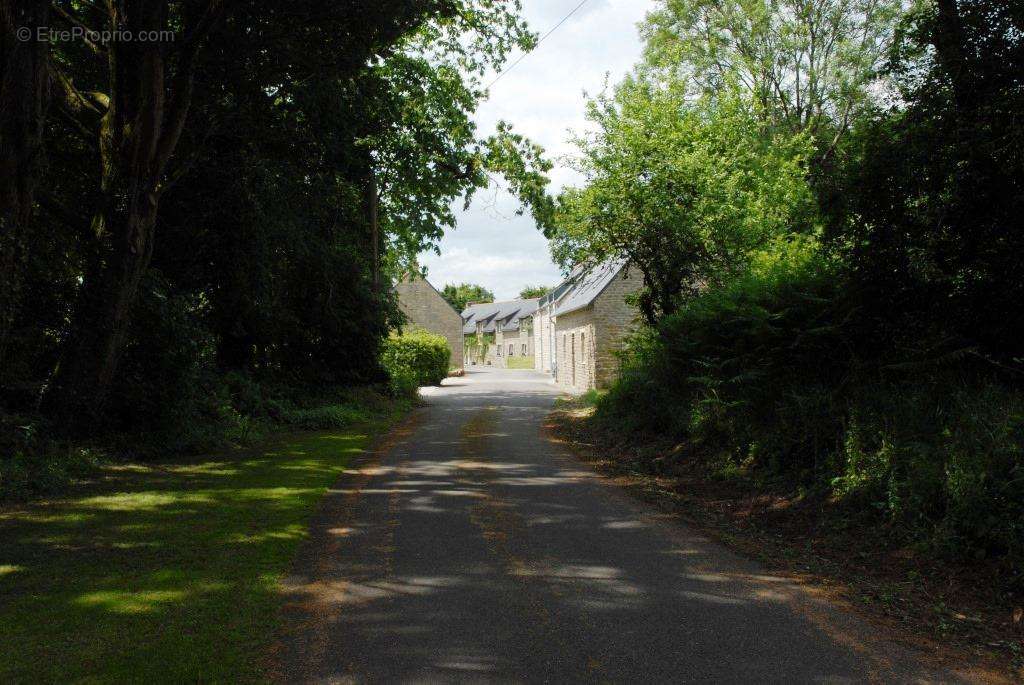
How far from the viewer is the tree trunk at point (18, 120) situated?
348 inches

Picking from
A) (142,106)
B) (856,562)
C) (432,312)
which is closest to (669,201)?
(142,106)

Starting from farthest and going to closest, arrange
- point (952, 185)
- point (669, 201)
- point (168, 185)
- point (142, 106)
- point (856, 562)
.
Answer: point (669, 201) < point (168, 185) < point (142, 106) < point (952, 185) < point (856, 562)

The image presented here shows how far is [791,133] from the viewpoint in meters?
29.9

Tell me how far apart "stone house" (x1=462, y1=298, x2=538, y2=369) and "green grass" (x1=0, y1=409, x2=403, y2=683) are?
233 ft

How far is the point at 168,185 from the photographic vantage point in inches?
547

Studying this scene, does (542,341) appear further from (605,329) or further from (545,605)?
(545,605)

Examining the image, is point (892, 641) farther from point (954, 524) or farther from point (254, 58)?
point (254, 58)

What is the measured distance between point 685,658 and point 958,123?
626 centimetres

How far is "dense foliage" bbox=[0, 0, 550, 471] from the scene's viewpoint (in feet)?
40.3

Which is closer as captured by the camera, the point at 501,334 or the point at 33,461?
the point at 33,461

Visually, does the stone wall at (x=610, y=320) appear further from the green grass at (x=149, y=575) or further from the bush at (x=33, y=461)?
the bush at (x=33, y=461)

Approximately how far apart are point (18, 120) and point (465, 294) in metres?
135

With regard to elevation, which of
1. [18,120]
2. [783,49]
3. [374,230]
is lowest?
[18,120]

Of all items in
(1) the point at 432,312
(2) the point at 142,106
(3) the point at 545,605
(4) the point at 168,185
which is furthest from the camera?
(1) the point at 432,312
